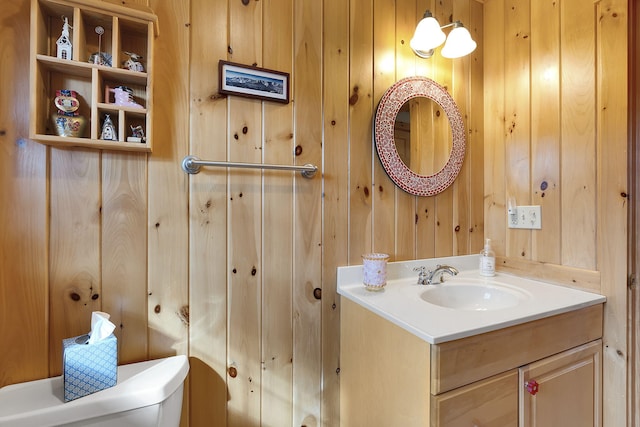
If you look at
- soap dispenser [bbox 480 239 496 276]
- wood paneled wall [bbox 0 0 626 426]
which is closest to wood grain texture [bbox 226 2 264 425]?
wood paneled wall [bbox 0 0 626 426]

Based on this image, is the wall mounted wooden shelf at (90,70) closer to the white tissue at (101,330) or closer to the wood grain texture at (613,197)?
the white tissue at (101,330)

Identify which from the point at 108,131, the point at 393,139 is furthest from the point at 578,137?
the point at 108,131

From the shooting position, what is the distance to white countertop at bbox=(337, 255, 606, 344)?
29.6 inches

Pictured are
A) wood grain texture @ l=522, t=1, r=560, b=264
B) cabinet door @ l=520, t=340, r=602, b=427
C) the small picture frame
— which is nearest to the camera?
cabinet door @ l=520, t=340, r=602, b=427

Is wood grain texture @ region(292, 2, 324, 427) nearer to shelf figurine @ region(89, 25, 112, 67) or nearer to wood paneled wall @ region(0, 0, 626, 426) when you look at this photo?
wood paneled wall @ region(0, 0, 626, 426)

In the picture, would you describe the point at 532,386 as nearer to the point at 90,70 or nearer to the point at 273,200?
the point at 273,200

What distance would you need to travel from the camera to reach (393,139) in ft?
3.99

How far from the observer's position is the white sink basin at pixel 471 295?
3.72ft

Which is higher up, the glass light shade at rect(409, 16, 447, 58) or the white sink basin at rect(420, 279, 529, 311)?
the glass light shade at rect(409, 16, 447, 58)

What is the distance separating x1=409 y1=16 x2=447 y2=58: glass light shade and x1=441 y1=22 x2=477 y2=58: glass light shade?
0.22 feet

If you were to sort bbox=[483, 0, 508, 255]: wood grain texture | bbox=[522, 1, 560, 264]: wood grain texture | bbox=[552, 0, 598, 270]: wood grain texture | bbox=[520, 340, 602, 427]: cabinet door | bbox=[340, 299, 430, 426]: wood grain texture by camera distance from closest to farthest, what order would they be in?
1. bbox=[340, 299, 430, 426]: wood grain texture
2. bbox=[520, 340, 602, 427]: cabinet door
3. bbox=[552, 0, 598, 270]: wood grain texture
4. bbox=[522, 1, 560, 264]: wood grain texture
5. bbox=[483, 0, 508, 255]: wood grain texture

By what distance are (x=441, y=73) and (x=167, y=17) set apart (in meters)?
1.16

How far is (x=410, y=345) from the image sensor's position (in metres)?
0.77

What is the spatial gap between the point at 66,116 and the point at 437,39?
4.33 feet
